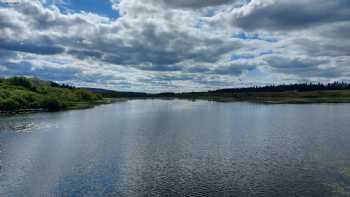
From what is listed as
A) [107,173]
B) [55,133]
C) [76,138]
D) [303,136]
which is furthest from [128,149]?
[303,136]

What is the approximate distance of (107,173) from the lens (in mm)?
32219

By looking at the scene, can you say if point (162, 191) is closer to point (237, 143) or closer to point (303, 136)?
point (237, 143)

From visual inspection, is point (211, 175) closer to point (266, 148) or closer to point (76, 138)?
point (266, 148)

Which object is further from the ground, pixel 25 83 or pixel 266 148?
pixel 25 83

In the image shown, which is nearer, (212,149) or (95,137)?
(212,149)

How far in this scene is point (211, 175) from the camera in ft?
101

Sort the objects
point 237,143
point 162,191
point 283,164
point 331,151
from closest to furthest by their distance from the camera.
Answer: point 162,191 < point 283,164 < point 331,151 < point 237,143

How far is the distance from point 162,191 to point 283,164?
15970 millimetres

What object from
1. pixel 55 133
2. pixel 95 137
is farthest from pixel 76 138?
pixel 55 133

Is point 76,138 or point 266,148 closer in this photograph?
point 266,148

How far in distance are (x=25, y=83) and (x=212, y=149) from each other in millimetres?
183602

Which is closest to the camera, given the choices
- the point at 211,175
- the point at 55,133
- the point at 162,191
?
the point at 162,191

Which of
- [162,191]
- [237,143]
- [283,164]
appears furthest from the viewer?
[237,143]

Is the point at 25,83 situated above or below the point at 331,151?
above
